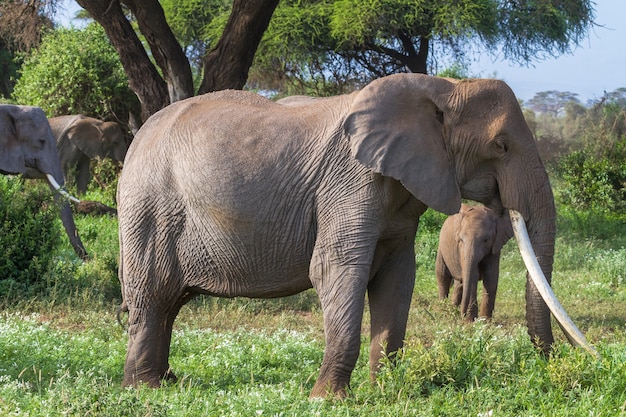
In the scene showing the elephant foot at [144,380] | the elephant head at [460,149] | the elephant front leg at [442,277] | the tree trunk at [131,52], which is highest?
the tree trunk at [131,52]

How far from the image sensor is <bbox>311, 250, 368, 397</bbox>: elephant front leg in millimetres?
5371

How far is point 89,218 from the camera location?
47.2 feet

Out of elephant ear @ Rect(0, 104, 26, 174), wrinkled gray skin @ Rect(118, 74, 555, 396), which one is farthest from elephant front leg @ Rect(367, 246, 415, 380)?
elephant ear @ Rect(0, 104, 26, 174)

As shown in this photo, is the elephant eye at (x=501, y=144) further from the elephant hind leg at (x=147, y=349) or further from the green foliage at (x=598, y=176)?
the green foliage at (x=598, y=176)

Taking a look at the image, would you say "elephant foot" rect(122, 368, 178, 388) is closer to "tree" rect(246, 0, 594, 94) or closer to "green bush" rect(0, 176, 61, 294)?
"green bush" rect(0, 176, 61, 294)

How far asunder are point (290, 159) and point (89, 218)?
9268 millimetres

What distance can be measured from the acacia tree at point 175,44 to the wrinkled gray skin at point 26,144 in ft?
4.31

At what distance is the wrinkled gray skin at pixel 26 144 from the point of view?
468 inches

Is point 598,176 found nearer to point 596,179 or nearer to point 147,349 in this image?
point 596,179

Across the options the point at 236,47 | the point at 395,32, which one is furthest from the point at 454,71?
the point at 236,47

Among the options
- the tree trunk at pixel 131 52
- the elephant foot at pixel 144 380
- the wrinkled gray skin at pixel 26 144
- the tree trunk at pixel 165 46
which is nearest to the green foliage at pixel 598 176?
the tree trunk at pixel 165 46

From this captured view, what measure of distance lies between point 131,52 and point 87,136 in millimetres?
6032

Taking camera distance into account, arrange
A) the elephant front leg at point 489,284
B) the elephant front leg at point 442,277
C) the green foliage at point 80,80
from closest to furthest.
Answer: the elephant front leg at point 489,284 → the elephant front leg at point 442,277 → the green foliage at point 80,80

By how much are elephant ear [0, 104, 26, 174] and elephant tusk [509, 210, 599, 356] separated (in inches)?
313
